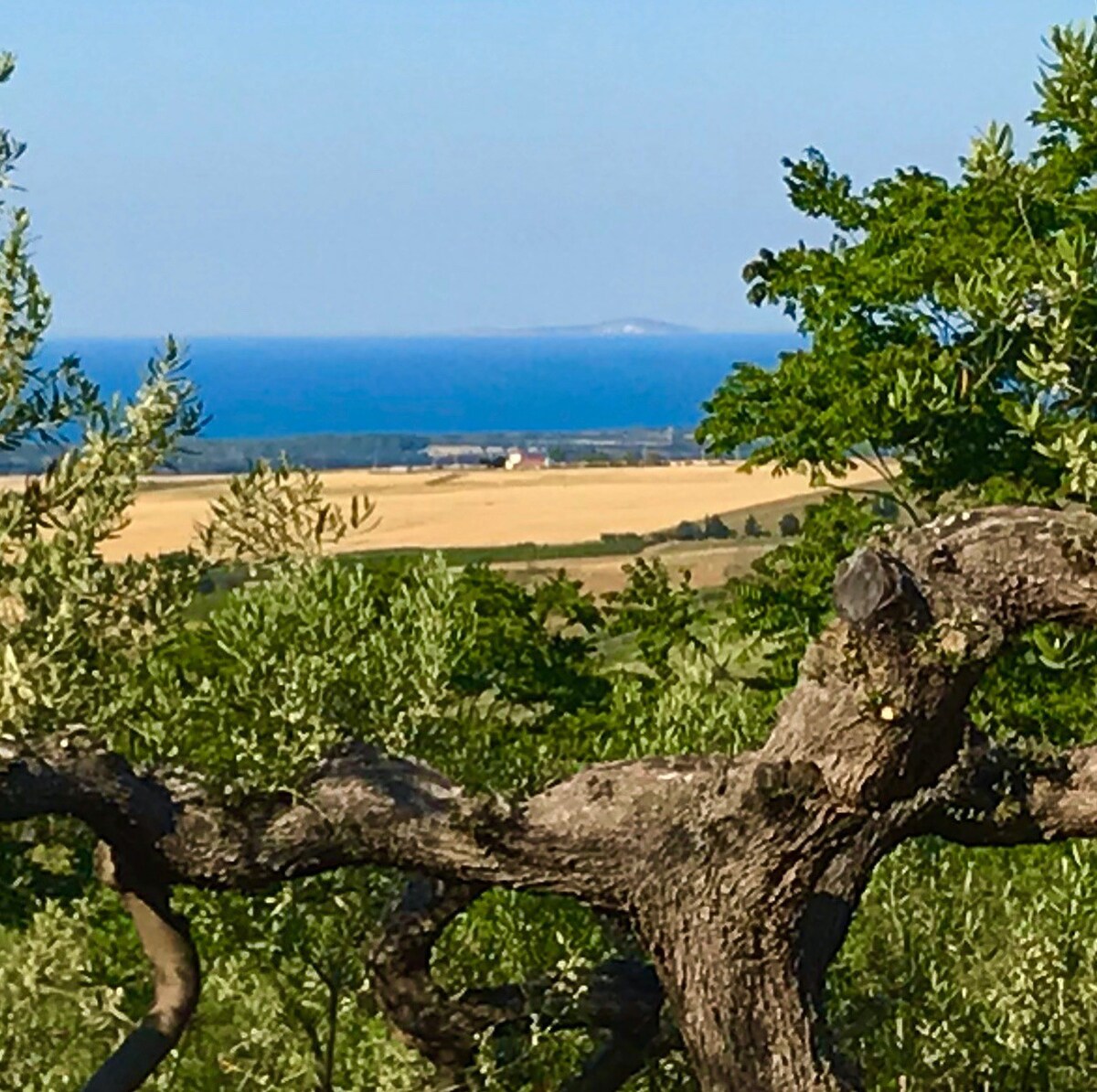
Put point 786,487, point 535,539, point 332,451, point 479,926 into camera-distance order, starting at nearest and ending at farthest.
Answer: point 479,926
point 535,539
point 786,487
point 332,451

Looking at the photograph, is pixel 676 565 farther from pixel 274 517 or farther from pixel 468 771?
pixel 274 517

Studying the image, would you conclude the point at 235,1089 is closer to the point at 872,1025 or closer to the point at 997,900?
the point at 872,1025

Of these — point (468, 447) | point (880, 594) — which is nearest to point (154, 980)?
point (880, 594)

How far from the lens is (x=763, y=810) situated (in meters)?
8.93

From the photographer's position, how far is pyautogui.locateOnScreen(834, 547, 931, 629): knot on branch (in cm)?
853

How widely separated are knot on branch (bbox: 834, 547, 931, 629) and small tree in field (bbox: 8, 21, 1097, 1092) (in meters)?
0.02

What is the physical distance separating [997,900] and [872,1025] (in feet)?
10.9

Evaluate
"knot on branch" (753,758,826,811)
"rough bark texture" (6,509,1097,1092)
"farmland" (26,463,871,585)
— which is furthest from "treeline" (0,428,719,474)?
"knot on branch" (753,758,826,811)

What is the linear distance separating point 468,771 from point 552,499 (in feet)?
221

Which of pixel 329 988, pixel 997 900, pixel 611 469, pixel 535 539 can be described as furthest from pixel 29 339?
pixel 611 469

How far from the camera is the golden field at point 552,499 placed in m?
62.8

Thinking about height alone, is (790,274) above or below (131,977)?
above

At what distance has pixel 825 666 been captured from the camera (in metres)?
8.88

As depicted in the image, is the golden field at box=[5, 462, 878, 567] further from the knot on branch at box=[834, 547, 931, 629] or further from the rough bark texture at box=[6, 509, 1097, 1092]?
the knot on branch at box=[834, 547, 931, 629]
